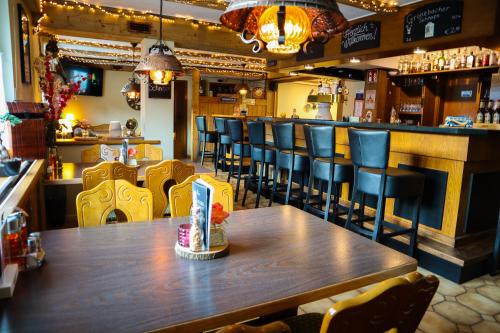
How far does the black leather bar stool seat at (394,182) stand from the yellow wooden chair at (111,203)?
1840mm

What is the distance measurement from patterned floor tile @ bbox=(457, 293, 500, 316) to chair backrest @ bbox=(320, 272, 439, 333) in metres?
1.85

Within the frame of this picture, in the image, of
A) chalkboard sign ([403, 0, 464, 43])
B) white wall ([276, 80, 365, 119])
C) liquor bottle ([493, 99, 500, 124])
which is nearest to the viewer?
chalkboard sign ([403, 0, 464, 43])

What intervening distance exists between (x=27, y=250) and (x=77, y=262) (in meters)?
0.17

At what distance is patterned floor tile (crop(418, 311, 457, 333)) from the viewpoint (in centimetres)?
223

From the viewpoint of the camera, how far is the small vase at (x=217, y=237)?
1.49 meters

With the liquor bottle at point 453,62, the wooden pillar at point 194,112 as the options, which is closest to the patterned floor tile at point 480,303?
the liquor bottle at point 453,62

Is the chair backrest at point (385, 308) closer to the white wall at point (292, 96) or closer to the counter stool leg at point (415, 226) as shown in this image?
the counter stool leg at point (415, 226)

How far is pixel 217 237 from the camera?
1498mm

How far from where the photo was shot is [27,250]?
128cm

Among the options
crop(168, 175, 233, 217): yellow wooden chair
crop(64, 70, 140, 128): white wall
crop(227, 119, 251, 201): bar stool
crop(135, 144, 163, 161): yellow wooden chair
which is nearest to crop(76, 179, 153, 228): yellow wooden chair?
crop(168, 175, 233, 217): yellow wooden chair

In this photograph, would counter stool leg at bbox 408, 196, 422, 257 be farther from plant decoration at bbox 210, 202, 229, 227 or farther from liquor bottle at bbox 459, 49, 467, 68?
liquor bottle at bbox 459, 49, 467, 68

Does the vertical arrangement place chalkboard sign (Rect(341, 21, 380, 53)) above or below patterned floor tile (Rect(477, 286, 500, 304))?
above

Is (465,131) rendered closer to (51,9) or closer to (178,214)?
(178,214)

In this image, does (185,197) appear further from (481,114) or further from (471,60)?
(471,60)
